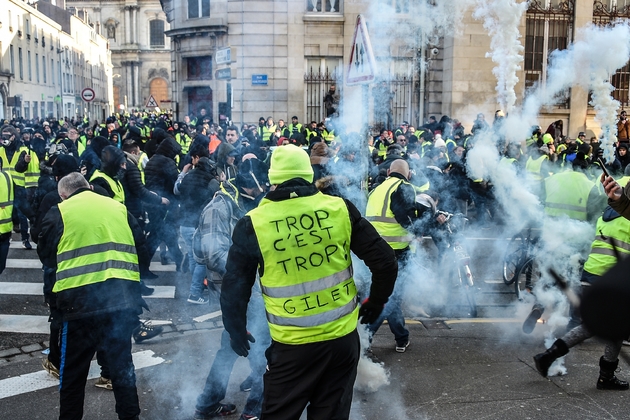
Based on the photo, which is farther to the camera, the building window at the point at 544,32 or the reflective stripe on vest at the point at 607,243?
the building window at the point at 544,32

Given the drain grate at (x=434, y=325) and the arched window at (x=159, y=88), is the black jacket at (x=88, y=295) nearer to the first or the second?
the drain grate at (x=434, y=325)

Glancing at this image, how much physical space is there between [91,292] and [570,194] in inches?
201

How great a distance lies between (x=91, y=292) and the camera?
14.5ft

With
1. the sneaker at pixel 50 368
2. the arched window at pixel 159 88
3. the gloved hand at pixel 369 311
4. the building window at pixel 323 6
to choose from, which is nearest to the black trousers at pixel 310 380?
the gloved hand at pixel 369 311

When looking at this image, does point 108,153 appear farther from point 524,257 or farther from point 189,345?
point 524,257

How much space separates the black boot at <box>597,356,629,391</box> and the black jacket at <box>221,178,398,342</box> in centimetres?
271

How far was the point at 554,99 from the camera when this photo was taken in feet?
63.7

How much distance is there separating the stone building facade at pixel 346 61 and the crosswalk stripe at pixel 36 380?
26.4 feet

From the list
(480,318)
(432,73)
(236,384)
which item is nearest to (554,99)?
(432,73)

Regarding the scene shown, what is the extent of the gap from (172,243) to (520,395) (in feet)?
19.9

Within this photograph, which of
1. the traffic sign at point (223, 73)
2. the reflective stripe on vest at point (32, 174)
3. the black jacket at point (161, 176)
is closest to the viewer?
the black jacket at point (161, 176)

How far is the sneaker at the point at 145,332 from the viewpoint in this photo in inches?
264

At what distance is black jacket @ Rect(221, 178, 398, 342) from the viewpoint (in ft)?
11.8

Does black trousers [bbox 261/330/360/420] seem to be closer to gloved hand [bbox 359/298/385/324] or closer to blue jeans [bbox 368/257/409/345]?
gloved hand [bbox 359/298/385/324]
